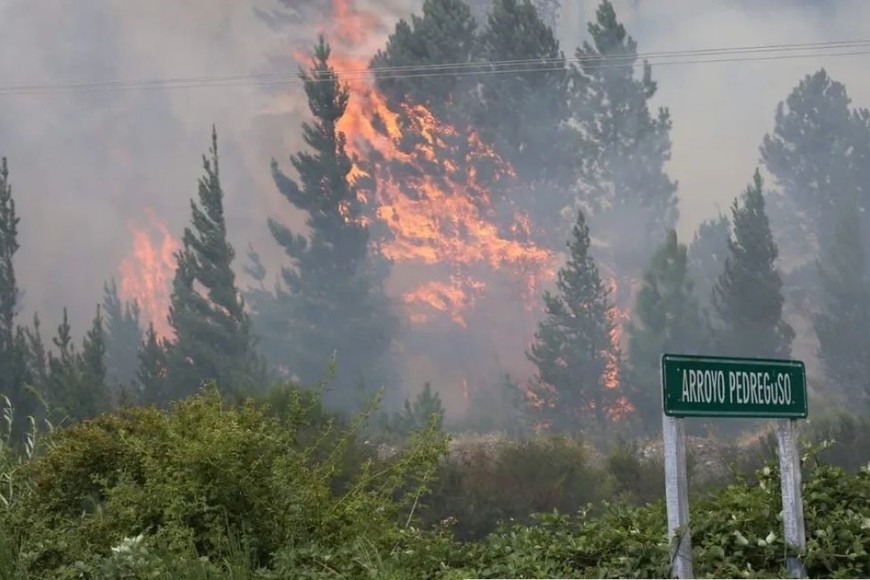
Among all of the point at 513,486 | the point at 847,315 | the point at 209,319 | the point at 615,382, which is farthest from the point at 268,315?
the point at 513,486

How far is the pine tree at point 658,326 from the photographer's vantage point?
35.1 meters

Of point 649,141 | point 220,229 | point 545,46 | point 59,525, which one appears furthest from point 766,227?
point 59,525

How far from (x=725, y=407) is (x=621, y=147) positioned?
118 feet

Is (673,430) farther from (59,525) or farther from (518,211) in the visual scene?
(518,211)

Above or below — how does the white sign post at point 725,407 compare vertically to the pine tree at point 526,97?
below

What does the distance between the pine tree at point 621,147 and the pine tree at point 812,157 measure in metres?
5.75

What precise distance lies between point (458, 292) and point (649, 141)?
820 centimetres

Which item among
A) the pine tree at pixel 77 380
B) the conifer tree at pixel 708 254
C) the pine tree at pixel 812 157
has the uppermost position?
the pine tree at pixel 812 157

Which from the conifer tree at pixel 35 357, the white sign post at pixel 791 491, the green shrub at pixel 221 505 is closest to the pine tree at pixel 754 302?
the conifer tree at pixel 35 357

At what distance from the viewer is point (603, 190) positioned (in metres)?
41.2

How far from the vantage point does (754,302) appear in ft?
117

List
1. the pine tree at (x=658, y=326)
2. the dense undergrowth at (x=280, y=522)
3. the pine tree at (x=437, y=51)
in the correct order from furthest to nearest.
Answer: the pine tree at (x=437, y=51), the pine tree at (x=658, y=326), the dense undergrowth at (x=280, y=522)

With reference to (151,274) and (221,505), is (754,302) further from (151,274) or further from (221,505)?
(221,505)

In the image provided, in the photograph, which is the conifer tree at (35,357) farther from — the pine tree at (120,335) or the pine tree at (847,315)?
the pine tree at (847,315)
